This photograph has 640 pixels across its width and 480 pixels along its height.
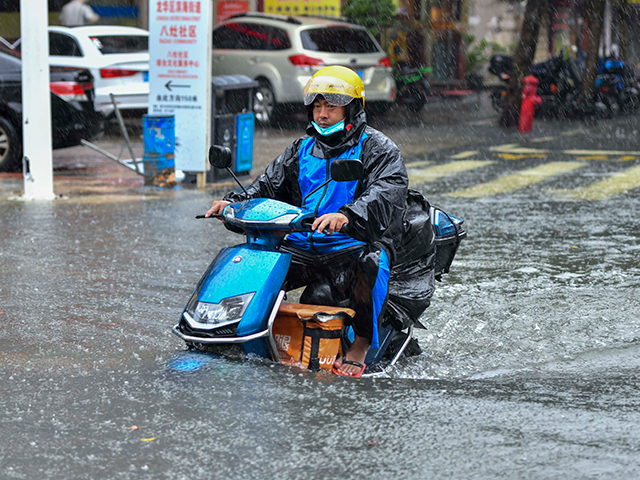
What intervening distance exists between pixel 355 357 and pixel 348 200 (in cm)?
71

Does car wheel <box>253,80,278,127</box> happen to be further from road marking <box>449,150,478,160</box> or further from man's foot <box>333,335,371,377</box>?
man's foot <box>333,335,371,377</box>

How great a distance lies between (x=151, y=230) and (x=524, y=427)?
5.42 metres

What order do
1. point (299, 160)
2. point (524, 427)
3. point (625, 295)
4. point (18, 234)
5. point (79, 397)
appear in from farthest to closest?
point (18, 234) → point (625, 295) → point (299, 160) → point (79, 397) → point (524, 427)

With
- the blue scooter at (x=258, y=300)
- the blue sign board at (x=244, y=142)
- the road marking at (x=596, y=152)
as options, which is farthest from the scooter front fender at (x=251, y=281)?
the road marking at (x=596, y=152)

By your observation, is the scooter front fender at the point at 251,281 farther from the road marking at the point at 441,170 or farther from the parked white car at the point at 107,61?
the parked white car at the point at 107,61

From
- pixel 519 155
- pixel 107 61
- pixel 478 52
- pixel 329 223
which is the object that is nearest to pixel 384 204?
pixel 329 223

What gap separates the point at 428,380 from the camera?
4.63 metres

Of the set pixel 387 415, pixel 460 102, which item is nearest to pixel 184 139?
→ pixel 387 415

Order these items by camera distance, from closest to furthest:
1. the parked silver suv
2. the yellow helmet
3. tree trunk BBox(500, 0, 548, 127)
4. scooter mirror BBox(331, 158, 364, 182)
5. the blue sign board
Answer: scooter mirror BBox(331, 158, 364, 182) < the yellow helmet < the blue sign board < the parked silver suv < tree trunk BBox(500, 0, 548, 127)

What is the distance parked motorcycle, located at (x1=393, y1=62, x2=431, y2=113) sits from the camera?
23359mm

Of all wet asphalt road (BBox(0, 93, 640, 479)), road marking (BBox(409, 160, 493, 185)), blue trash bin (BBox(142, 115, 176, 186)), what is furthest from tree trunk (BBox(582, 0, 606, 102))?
wet asphalt road (BBox(0, 93, 640, 479))

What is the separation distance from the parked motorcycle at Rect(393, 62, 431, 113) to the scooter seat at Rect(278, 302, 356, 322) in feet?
63.2

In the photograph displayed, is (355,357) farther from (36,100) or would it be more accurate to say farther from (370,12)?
(370,12)

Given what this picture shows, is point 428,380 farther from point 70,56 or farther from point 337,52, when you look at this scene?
point 337,52
